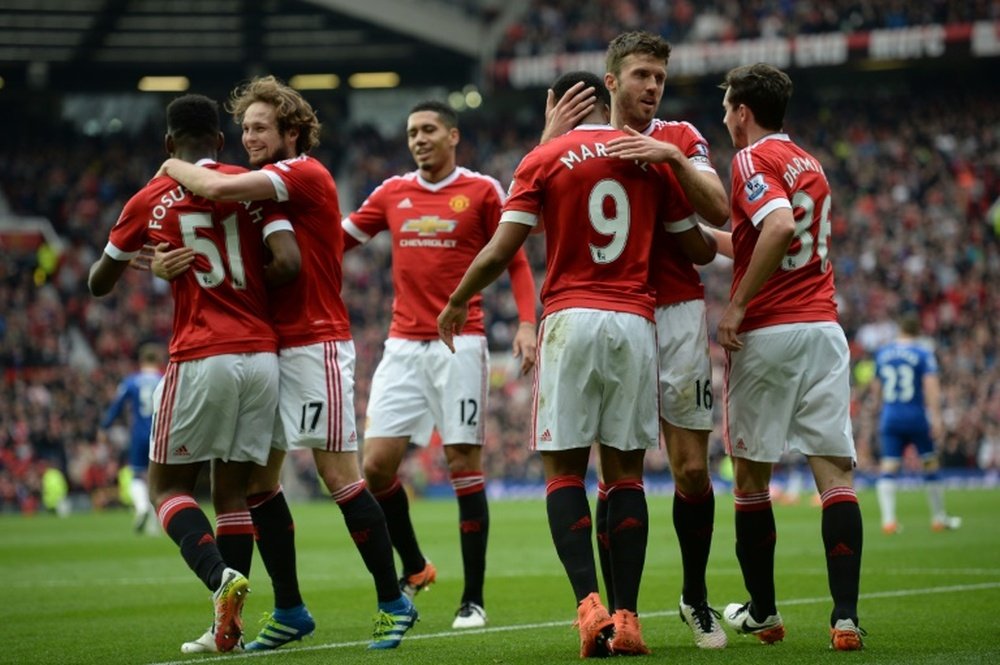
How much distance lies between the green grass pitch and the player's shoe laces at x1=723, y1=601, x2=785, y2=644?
6 centimetres

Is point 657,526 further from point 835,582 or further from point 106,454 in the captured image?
point 106,454

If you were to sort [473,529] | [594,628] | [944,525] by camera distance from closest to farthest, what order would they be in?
[594,628] → [473,529] → [944,525]

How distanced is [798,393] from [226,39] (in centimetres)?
3425

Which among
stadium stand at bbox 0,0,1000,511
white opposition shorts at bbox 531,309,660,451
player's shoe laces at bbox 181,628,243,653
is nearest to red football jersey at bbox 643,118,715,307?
white opposition shorts at bbox 531,309,660,451

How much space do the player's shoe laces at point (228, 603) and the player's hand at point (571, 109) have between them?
7.79 feet

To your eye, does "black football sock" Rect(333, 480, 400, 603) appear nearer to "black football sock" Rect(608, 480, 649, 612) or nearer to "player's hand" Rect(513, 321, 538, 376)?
"player's hand" Rect(513, 321, 538, 376)

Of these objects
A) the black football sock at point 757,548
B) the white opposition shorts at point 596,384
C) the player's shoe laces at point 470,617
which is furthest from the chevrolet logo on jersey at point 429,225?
the black football sock at point 757,548

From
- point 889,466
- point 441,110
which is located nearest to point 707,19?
point 889,466

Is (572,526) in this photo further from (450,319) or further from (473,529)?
(473,529)

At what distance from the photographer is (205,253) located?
22.4 ft

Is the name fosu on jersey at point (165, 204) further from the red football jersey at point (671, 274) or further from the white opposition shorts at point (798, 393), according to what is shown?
the white opposition shorts at point (798, 393)

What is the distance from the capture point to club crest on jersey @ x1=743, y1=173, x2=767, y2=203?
6.45m

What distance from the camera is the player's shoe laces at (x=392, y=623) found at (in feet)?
22.4

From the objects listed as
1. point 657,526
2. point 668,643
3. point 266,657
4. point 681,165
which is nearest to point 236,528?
point 266,657
